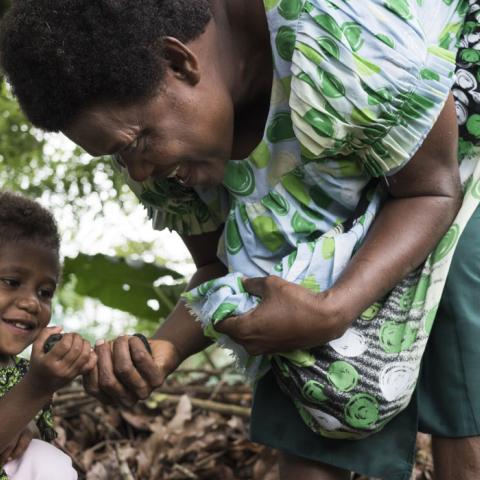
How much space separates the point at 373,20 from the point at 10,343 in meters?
1.33

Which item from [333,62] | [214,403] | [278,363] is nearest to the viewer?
[333,62]

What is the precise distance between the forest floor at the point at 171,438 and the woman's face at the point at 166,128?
5.08 ft

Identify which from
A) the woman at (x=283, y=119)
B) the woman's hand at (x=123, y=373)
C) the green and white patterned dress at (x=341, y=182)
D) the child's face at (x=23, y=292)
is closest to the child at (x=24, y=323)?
the child's face at (x=23, y=292)

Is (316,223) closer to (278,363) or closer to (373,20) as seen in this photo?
(278,363)

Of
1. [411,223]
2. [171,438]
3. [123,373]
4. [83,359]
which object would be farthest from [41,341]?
[171,438]

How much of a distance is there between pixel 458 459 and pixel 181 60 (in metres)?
1.01

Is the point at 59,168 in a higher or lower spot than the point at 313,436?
lower

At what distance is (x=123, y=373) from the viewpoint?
1982mm

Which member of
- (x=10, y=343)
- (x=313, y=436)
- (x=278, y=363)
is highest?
(x=278, y=363)

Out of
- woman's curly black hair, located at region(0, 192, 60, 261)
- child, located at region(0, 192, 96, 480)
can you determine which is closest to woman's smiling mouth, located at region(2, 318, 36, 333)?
child, located at region(0, 192, 96, 480)

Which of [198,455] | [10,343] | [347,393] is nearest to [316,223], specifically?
[347,393]

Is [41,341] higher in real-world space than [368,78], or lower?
lower

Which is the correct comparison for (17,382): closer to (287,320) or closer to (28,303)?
(28,303)

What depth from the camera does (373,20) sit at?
1.76 m
